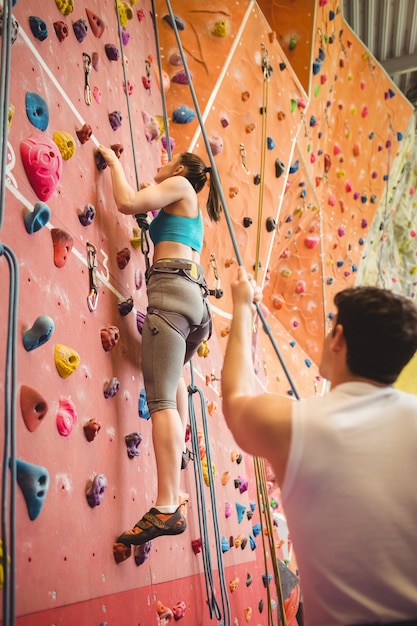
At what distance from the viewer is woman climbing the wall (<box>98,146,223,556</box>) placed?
1.79 meters

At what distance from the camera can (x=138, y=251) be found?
2.40m

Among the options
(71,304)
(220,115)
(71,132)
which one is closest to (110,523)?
(71,304)

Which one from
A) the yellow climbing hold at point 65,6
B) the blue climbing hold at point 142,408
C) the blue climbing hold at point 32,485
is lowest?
the blue climbing hold at point 32,485

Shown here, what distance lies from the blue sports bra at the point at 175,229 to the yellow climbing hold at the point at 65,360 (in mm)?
577

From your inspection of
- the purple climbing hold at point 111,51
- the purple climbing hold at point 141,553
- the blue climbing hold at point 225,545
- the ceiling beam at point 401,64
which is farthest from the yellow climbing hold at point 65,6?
the ceiling beam at point 401,64

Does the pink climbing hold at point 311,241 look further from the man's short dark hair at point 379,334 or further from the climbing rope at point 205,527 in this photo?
the man's short dark hair at point 379,334

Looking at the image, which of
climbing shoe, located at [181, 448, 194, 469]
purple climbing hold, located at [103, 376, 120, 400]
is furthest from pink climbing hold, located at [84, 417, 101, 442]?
climbing shoe, located at [181, 448, 194, 469]

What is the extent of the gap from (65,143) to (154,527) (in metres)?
1.11

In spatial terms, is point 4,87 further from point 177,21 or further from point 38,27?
point 177,21

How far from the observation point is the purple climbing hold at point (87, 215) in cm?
192

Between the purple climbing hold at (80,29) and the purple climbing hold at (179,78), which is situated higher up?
the purple climbing hold at (179,78)

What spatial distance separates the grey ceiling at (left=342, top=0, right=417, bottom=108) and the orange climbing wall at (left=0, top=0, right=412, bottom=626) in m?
0.79

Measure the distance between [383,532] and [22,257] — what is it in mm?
1033

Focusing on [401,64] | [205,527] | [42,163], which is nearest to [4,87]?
[42,163]
